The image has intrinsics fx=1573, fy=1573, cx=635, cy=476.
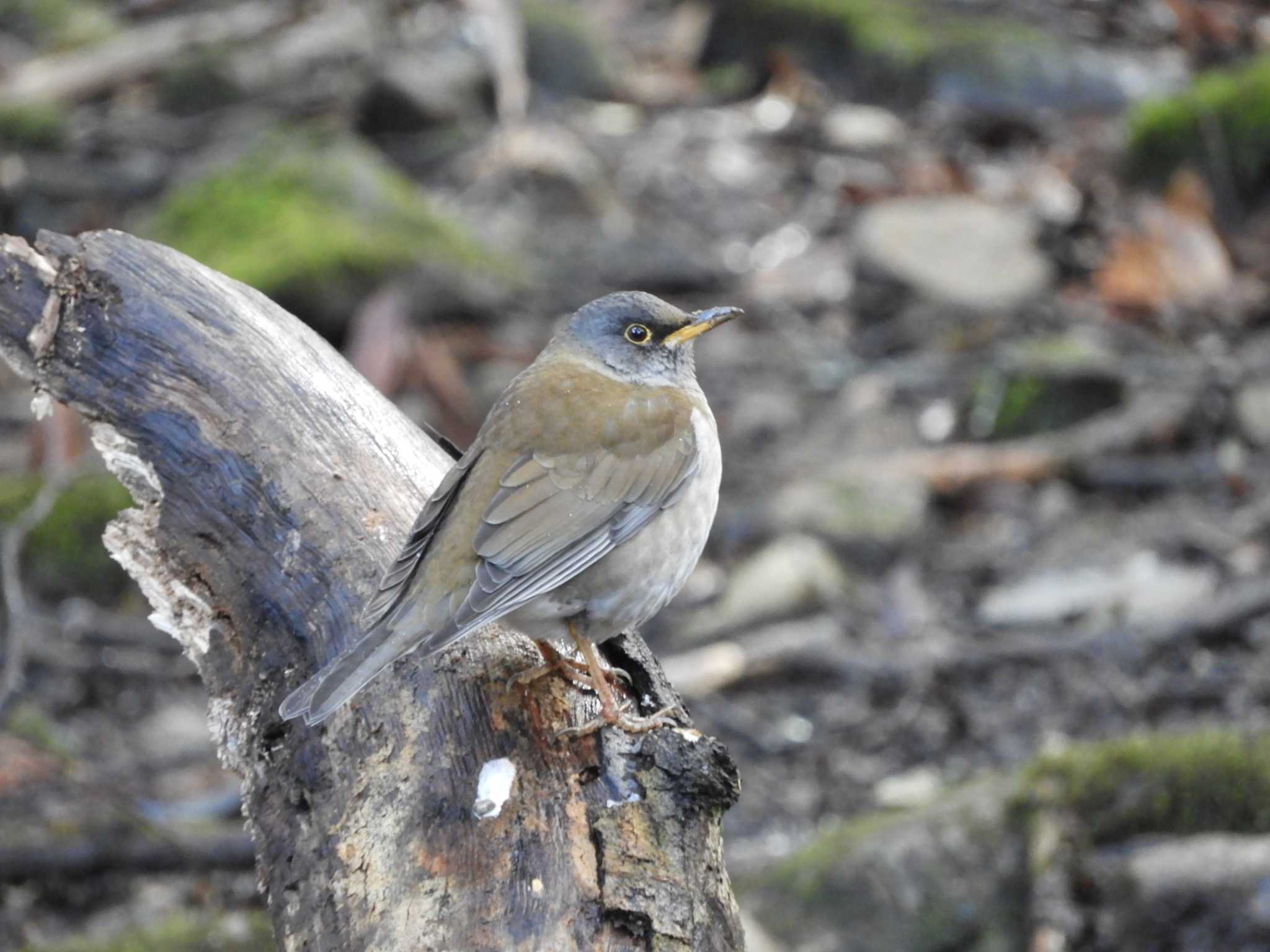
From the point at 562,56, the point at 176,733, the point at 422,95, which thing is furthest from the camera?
the point at 562,56

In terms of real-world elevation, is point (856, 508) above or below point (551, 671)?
below

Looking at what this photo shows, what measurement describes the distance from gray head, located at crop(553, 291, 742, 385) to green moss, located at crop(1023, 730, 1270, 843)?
6.85ft

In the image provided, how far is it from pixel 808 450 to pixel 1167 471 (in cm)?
209

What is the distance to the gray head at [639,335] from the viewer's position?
5234 millimetres

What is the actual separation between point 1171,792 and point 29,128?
10.6 meters

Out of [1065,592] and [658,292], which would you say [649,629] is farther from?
[658,292]

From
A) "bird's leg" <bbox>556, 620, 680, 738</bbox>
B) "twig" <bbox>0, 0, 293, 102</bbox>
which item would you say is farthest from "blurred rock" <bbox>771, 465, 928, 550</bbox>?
"twig" <bbox>0, 0, 293, 102</bbox>

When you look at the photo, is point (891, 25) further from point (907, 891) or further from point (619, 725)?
point (619, 725)

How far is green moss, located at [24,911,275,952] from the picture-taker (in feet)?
18.5

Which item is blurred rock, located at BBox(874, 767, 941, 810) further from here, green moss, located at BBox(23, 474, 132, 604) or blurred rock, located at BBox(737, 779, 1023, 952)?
green moss, located at BBox(23, 474, 132, 604)

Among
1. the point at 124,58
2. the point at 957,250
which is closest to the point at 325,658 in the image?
the point at 957,250

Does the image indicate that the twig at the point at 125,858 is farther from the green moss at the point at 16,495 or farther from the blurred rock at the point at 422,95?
the blurred rock at the point at 422,95

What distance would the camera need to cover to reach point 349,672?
3623 mm

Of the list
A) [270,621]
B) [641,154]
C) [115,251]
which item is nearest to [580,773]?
[270,621]
